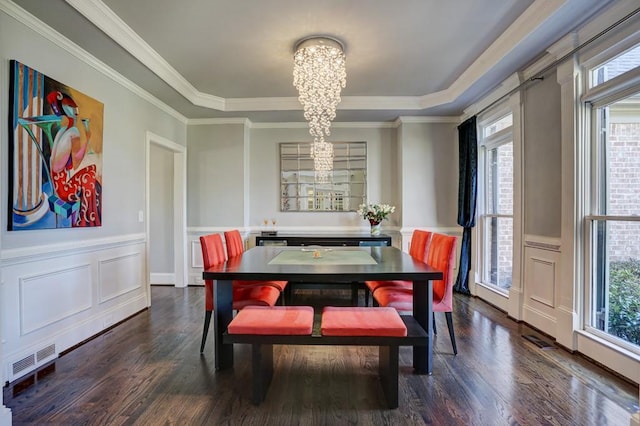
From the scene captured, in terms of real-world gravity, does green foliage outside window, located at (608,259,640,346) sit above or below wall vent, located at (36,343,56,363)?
above

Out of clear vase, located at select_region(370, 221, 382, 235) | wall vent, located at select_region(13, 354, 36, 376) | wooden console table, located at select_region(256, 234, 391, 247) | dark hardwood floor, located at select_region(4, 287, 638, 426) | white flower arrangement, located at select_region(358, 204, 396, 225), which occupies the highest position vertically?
white flower arrangement, located at select_region(358, 204, 396, 225)

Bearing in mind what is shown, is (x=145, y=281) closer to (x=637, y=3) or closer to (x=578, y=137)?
(x=578, y=137)

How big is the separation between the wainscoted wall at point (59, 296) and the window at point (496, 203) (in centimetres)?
437

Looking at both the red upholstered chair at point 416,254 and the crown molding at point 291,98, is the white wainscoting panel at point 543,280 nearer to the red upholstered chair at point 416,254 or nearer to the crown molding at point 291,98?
the red upholstered chair at point 416,254

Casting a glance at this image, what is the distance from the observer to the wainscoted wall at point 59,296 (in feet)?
7.48

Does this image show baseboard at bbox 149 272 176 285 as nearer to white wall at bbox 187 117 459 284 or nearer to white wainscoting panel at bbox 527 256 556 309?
white wall at bbox 187 117 459 284

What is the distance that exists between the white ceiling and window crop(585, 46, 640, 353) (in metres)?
0.72

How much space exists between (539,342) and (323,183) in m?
3.52

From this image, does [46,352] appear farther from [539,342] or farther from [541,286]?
[541,286]

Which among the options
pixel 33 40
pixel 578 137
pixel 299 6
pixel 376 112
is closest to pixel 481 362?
pixel 578 137

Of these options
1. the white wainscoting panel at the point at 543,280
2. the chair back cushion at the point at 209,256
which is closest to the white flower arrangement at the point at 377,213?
the white wainscoting panel at the point at 543,280

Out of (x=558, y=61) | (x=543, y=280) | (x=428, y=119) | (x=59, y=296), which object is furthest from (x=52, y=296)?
(x=428, y=119)

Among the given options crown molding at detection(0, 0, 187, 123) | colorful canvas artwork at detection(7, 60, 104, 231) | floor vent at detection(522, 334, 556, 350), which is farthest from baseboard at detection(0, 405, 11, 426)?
floor vent at detection(522, 334, 556, 350)

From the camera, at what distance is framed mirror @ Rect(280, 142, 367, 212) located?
5.34m
